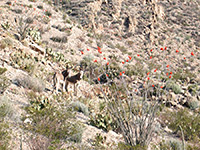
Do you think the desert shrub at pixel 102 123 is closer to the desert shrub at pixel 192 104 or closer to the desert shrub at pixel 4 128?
the desert shrub at pixel 4 128

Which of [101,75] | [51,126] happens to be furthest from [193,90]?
[51,126]

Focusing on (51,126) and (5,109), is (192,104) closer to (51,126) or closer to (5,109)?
(51,126)

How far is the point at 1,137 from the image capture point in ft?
9.91

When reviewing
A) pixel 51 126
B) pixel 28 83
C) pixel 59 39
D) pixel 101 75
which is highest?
pixel 59 39

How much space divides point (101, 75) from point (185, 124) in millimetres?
6567

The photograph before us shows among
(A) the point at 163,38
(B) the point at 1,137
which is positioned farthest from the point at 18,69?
(A) the point at 163,38

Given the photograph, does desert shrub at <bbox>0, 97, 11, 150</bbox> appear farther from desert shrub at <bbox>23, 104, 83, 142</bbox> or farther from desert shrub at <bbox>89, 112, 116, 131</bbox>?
desert shrub at <bbox>89, 112, 116, 131</bbox>

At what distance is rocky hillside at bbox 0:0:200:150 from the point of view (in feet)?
12.8

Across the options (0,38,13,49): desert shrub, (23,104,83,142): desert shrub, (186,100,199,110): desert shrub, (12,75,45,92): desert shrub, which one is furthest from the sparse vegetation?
(186,100,199,110): desert shrub

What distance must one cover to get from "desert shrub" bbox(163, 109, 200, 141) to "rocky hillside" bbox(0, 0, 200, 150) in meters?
0.04

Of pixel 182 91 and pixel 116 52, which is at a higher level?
pixel 116 52

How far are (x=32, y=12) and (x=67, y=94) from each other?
1255cm

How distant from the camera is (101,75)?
12094mm

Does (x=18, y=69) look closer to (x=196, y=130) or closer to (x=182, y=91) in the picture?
(x=196, y=130)
